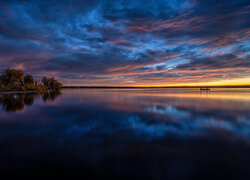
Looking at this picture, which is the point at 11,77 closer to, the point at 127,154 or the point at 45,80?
the point at 45,80

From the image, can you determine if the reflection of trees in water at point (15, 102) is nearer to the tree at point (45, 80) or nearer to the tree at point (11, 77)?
the tree at point (11, 77)

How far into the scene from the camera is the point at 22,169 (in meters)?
3.92

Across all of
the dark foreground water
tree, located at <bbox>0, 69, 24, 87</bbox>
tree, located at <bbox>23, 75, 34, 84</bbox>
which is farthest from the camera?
tree, located at <bbox>23, 75, 34, 84</bbox>

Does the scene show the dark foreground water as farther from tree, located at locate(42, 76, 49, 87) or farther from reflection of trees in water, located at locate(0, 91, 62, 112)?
tree, located at locate(42, 76, 49, 87)

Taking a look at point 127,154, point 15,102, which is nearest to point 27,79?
point 15,102

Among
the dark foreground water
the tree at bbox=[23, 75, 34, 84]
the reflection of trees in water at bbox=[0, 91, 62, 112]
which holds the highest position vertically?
the tree at bbox=[23, 75, 34, 84]

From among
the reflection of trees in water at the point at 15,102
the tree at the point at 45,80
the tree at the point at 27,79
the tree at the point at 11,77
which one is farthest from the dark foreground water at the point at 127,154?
the tree at the point at 45,80

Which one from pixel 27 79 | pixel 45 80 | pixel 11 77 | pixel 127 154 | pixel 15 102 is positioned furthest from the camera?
pixel 45 80

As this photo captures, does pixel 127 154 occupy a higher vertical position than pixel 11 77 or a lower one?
lower

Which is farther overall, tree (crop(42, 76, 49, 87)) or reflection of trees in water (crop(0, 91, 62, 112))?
tree (crop(42, 76, 49, 87))

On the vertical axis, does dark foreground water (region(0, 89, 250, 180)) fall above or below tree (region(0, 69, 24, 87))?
below

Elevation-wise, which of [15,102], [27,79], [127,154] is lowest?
[127,154]

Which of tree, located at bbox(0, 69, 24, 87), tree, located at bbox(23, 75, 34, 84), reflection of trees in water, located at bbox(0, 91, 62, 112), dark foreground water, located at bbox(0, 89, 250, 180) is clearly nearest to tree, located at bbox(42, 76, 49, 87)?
Answer: tree, located at bbox(23, 75, 34, 84)

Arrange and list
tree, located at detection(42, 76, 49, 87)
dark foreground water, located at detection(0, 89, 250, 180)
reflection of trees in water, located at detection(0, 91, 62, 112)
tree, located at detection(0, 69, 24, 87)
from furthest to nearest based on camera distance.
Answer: tree, located at detection(42, 76, 49, 87)
tree, located at detection(0, 69, 24, 87)
reflection of trees in water, located at detection(0, 91, 62, 112)
dark foreground water, located at detection(0, 89, 250, 180)
